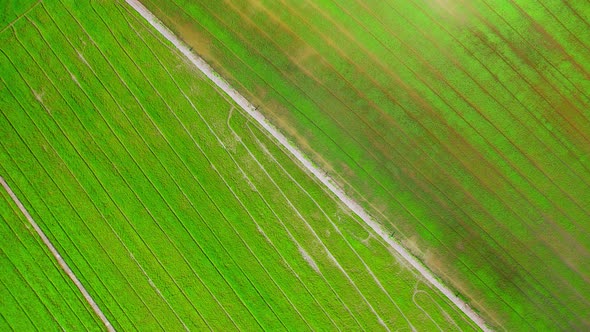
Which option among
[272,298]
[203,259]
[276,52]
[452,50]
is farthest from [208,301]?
[452,50]

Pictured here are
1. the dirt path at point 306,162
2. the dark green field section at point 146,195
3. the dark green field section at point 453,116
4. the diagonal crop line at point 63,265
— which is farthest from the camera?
the diagonal crop line at point 63,265

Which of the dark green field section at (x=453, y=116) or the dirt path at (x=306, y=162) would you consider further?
the dirt path at (x=306, y=162)

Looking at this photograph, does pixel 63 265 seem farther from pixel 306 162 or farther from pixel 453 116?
pixel 453 116

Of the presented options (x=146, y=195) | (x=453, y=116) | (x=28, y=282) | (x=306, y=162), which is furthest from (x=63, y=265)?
(x=453, y=116)

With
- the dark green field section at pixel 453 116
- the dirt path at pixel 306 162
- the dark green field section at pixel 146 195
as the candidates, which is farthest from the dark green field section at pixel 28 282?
the dark green field section at pixel 453 116

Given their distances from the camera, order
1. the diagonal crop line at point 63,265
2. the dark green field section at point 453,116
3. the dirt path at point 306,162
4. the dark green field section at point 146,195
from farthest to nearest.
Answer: the diagonal crop line at point 63,265
the dark green field section at point 146,195
the dirt path at point 306,162
the dark green field section at point 453,116

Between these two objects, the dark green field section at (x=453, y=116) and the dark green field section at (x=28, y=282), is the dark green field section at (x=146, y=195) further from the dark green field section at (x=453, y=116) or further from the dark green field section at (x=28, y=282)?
the dark green field section at (x=453, y=116)

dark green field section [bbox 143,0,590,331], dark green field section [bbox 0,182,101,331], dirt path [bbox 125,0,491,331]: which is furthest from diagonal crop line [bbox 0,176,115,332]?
dark green field section [bbox 143,0,590,331]
